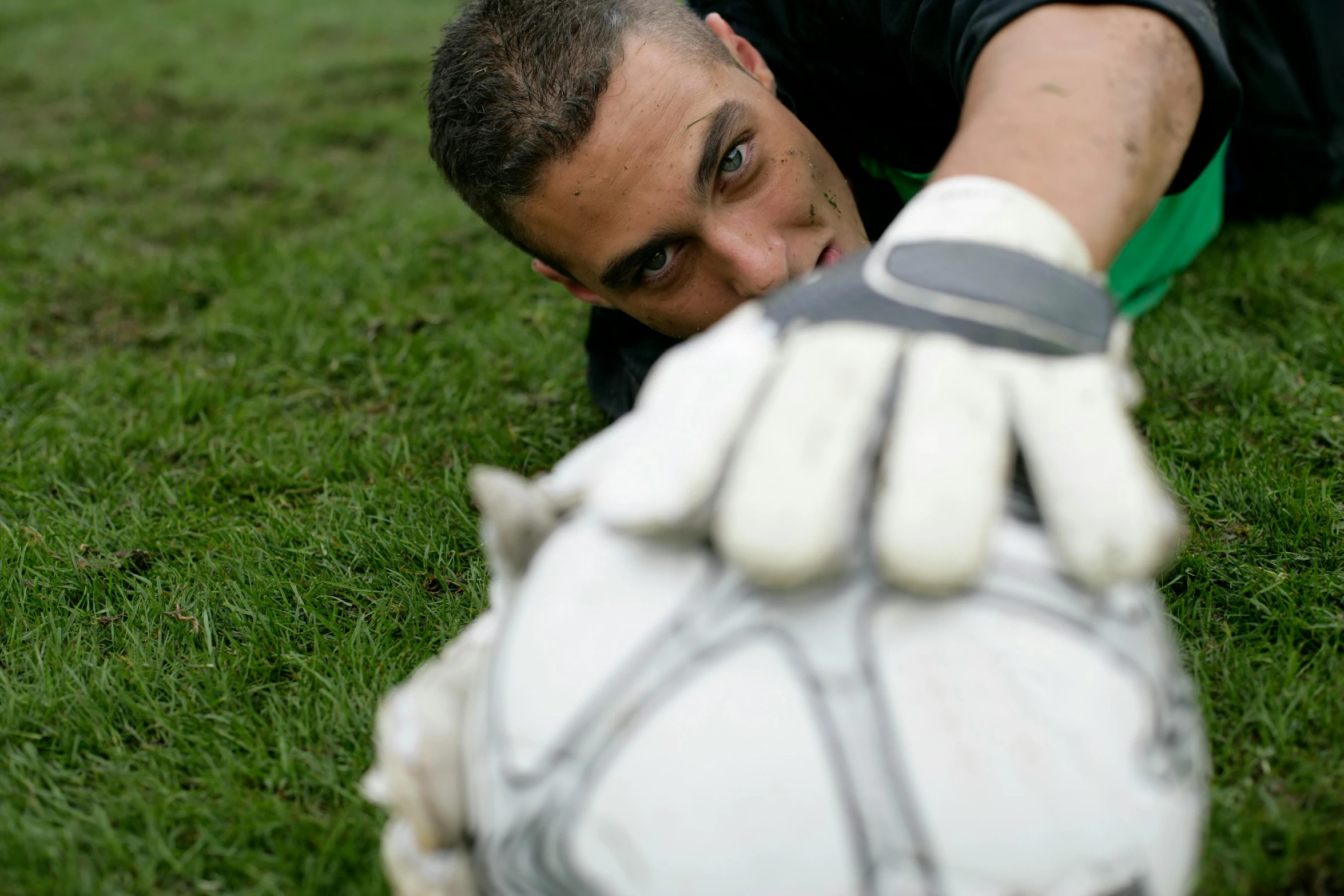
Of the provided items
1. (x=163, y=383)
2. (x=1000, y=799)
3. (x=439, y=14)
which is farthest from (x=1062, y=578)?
(x=439, y=14)

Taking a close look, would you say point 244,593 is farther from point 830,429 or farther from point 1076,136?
point 1076,136

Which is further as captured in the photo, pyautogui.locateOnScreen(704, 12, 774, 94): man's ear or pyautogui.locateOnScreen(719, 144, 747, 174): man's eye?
pyautogui.locateOnScreen(704, 12, 774, 94): man's ear

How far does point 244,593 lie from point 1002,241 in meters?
1.55

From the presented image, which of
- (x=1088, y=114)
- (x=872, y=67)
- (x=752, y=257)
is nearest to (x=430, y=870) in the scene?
(x=1088, y=114)

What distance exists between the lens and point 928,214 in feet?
3.94

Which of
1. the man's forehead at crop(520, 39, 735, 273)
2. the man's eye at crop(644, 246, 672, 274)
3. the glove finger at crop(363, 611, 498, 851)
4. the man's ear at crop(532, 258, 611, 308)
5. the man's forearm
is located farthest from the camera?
the man's ear at crop(532, 258, 611, 308)

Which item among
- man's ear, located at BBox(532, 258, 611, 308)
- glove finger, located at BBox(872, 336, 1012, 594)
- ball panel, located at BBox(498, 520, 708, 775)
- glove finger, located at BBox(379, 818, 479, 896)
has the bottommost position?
man's ear, located at BBox(532, 258, 611, 308)

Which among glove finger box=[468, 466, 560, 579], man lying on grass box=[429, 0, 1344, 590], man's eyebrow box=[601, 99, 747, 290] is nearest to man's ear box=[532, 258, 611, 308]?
man lying on grass box=[429, 0, 1344, 590]

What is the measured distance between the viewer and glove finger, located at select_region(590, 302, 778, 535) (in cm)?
101

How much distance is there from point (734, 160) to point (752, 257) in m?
0.21

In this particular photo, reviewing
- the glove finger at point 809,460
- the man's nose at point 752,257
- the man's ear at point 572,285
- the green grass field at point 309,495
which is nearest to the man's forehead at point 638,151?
the man's nose at point 752,257

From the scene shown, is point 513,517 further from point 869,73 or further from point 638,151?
point 869,73

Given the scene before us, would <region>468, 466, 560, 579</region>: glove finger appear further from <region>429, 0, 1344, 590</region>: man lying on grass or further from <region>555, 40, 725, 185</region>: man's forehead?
<region>555, 40, 725, 185</region>: man's forehead

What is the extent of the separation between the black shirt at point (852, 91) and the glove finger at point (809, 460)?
3.87 feet
